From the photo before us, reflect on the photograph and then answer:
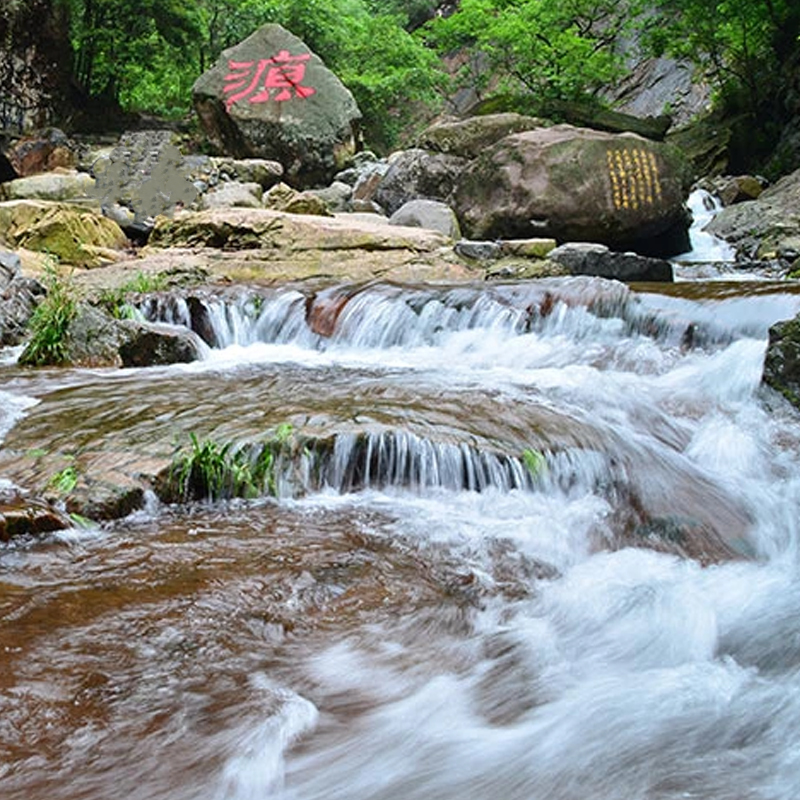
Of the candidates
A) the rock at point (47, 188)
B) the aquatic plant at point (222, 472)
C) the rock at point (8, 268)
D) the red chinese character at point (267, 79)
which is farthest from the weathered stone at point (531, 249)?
the red chinese character at point (267, 79)

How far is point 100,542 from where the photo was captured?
3.23 m

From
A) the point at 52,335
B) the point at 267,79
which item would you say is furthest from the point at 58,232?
the point at 267,79

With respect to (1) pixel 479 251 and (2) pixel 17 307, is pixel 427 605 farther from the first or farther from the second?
(1) pixel 479 251

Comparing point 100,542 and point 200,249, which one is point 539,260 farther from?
point 100,542

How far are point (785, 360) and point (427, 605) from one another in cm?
368

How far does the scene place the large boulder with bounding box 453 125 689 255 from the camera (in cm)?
1135

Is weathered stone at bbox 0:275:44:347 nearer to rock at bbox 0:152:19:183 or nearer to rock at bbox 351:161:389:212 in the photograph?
rock at bbox 351:161:389:212

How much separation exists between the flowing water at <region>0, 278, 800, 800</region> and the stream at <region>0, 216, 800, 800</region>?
10mm

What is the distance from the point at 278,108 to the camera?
60.0 feet

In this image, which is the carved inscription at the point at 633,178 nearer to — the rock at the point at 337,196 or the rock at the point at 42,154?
the rock at the point at 337,196

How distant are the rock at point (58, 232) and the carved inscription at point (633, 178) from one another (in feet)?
24.2

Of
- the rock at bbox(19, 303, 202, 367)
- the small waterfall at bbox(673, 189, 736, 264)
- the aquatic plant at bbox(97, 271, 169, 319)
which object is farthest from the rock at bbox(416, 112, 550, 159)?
the rock at bbox(19, 303, 202, 367)

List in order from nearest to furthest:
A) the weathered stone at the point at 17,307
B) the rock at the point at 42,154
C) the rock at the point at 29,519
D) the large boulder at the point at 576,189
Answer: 1. the rock at the point at 29,519
2. the weathered stone at the point at 17,307
3. the large boulder at the point at 576,189
4. the rock at the point at 42,154

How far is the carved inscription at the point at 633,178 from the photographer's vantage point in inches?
450
